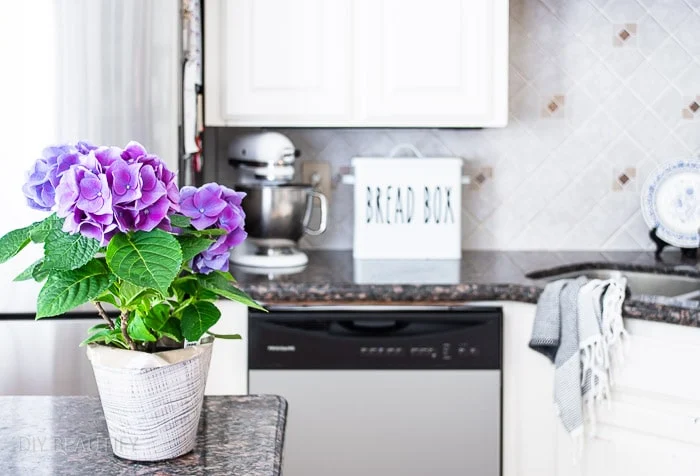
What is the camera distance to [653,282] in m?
2.77

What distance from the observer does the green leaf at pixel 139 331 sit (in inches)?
45.4

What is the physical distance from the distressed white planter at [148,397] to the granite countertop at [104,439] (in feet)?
0.07

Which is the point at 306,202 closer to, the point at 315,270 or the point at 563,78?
the point at 315,270

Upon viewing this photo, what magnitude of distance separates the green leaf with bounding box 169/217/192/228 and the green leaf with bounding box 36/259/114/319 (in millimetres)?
91

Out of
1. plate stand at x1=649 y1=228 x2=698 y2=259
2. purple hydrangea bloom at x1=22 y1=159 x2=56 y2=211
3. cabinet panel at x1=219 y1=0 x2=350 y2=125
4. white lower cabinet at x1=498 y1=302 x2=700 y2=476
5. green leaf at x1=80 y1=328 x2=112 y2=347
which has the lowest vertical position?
white lower cabinet at x1=498 y1=302 x2=700 y2=476

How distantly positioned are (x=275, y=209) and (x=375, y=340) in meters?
0.50

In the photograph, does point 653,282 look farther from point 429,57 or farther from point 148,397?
point 148,397

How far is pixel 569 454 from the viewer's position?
2.32m

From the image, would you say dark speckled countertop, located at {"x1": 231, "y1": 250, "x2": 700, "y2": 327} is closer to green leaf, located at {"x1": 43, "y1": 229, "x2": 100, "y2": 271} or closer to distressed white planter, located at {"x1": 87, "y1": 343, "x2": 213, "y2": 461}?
distressed white planter, located at {"x1": 87, "y1": 343, "x2": 213, "y2": 461}

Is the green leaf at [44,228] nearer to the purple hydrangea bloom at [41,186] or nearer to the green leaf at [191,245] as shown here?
the purple hydrangea bloom at [41,186]

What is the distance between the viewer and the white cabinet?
2.65 meters

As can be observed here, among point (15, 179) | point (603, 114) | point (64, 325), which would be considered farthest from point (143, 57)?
point (603, 114)

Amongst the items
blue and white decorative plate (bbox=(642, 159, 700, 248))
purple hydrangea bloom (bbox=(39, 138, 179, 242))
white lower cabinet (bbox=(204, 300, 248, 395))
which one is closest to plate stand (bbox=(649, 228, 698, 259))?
blue and white decorative plate (bbox=(642, 159, 700, 248))

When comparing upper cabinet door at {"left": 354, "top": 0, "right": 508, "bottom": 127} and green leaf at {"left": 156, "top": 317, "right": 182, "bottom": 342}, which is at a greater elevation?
upper cabinet door at {"left": 354, "top": 0, "right": 508, "bottom": 127}
